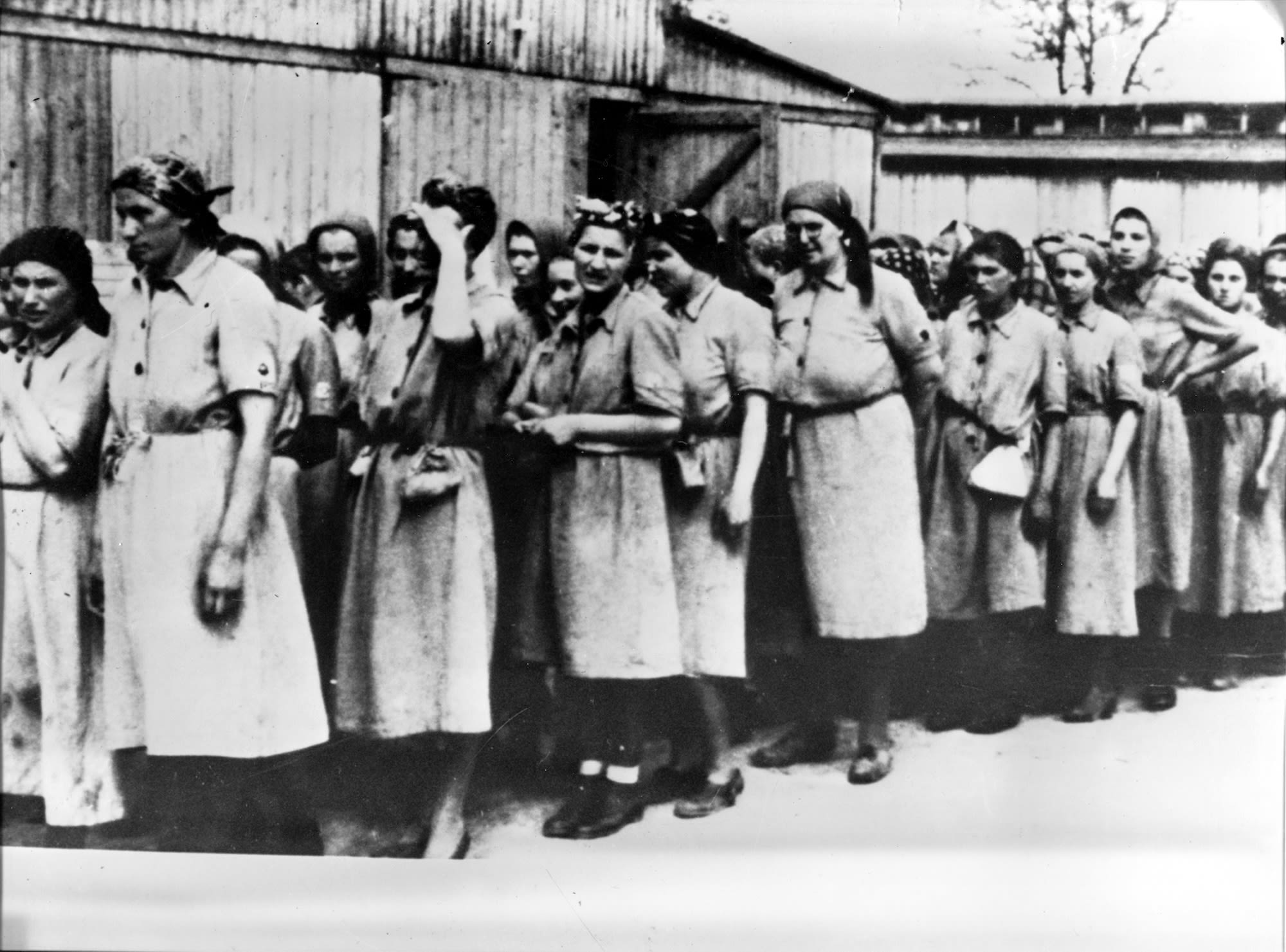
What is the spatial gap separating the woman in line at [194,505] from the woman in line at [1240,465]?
2.86 metres

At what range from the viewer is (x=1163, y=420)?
12.2 feet

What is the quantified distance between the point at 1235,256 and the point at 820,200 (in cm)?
136

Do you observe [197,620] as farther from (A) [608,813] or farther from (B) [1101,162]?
(B) [1101,162]

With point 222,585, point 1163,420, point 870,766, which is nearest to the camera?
point 222,585

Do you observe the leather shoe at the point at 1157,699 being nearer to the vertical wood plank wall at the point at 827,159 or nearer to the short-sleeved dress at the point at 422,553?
the vertical wood plank wall at the point at 827,159

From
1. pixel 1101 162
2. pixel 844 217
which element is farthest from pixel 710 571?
pixel 1101 162

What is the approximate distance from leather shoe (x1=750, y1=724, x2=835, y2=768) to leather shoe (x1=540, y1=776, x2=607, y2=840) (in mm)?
503

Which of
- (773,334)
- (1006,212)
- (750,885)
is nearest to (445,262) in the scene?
(773,334)

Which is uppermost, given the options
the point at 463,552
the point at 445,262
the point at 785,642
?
the point at 445,262

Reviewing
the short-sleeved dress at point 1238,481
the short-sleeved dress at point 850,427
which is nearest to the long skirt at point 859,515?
the short-sleeved dress at point 850,427

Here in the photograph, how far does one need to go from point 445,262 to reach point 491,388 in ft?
1.32

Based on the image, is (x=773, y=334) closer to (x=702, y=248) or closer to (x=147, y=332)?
(x=702, y=248)

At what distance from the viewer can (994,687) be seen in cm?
365

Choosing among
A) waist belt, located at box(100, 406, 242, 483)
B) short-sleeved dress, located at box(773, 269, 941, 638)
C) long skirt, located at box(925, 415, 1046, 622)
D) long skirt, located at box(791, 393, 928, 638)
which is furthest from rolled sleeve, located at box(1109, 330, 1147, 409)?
waist belt, located at box(100, 406, 242, 483)
